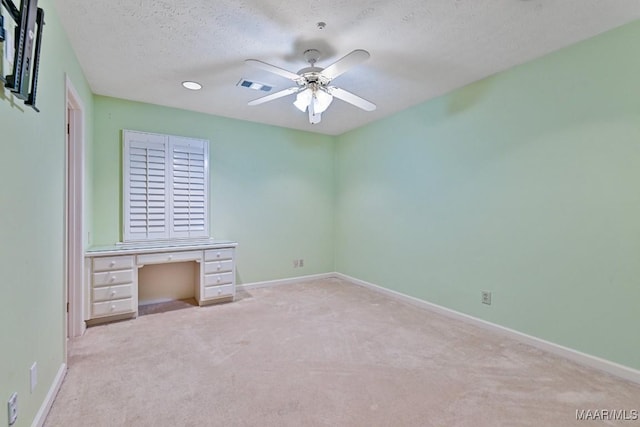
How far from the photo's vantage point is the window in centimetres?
374

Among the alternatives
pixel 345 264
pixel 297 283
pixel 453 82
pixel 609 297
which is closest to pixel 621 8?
pixel 453 82

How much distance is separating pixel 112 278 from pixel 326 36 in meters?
3.12

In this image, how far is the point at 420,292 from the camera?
12.5 ft

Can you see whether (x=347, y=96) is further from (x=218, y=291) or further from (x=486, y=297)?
(x=218, y=291)

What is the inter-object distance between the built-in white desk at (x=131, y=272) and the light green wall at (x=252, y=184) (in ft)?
1.95

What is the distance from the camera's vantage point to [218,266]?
3.84 metres

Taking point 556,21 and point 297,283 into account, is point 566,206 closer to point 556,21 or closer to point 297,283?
point 556,21

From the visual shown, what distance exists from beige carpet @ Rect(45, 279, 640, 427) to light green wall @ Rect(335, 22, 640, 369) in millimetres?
397

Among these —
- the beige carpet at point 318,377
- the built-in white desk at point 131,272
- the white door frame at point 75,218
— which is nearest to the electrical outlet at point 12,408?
the beige carpet at point 318,377

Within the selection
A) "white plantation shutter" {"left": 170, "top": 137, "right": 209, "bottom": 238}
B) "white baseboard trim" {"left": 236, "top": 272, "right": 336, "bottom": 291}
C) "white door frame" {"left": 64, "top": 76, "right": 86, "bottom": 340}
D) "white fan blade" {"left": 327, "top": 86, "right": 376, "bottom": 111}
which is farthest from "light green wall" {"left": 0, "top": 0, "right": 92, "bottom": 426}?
"white baseboard trim" {"left": 236, "top": 272, "right": 336, "bottom": 291}

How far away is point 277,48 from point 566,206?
2.73 metres
